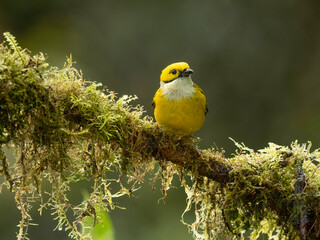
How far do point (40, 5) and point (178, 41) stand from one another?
7.89ft

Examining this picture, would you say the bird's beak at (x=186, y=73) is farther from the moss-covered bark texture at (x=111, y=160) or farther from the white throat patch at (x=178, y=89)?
the moss-covered bark texture at (x=111, y=160)

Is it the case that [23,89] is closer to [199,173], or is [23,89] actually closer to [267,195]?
[199,173]

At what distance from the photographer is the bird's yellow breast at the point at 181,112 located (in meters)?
2.47

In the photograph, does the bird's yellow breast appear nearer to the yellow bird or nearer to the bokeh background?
the yellow bird

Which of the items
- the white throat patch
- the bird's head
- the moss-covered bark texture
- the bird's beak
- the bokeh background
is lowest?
the moss-covered bark texture

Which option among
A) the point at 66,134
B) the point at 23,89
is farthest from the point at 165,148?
the point at 23,89

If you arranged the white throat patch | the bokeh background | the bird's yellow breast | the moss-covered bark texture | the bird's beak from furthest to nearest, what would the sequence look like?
1. the bokeh background
2. the bird's beak
3. the white throat patch
4. the bird's yellow breast
5. the moss-covered bark texture

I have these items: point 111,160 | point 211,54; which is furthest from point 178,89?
point 211,54

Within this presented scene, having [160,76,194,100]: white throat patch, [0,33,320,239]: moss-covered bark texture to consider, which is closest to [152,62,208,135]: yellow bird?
[160,76,194,100]: white throat patch

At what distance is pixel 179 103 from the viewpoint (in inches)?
101

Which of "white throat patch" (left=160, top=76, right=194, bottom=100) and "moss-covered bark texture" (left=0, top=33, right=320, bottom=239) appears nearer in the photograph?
"moss-covered bark texture" (left=0, top=33, right=320, bottom=239)

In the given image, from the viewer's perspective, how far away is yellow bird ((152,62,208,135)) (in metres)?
2.47

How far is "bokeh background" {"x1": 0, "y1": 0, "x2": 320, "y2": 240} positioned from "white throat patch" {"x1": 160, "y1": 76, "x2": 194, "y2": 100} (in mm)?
3384

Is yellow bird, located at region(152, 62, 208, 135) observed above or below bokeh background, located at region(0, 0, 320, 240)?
below
